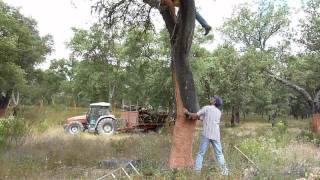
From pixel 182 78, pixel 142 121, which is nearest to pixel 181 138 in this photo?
pixel 182 78

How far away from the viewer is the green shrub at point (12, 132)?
470 inches

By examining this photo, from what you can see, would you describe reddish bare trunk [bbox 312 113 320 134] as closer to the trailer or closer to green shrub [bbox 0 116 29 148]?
the trailer

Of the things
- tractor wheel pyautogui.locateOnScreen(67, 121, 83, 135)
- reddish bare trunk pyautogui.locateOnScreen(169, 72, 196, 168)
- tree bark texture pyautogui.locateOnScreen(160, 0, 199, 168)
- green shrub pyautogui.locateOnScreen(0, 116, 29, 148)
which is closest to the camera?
tree bark texture pyautogui.locateOnScreen(160, 0, 199, 168)

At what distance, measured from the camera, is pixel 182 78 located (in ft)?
32.5

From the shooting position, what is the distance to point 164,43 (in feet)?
105

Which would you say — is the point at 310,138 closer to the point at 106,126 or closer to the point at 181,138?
the point at 181,138

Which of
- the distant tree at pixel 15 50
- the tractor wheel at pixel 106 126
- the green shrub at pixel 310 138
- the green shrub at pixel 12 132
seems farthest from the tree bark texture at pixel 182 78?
the distant tree at pixel 15 50

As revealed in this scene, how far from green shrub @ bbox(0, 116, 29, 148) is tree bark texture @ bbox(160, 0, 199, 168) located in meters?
4.59

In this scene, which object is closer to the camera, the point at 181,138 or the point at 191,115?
the point at 191,115

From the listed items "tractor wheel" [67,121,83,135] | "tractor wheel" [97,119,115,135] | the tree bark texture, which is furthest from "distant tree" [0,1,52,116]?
the tree bark texture

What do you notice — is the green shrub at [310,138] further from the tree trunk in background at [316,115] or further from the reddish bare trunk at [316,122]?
the tree trunk in background at [316,115]

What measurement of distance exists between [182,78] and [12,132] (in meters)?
5.25

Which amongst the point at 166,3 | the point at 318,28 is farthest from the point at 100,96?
the point at 166,3

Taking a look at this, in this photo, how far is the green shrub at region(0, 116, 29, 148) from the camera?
11.9 metres
